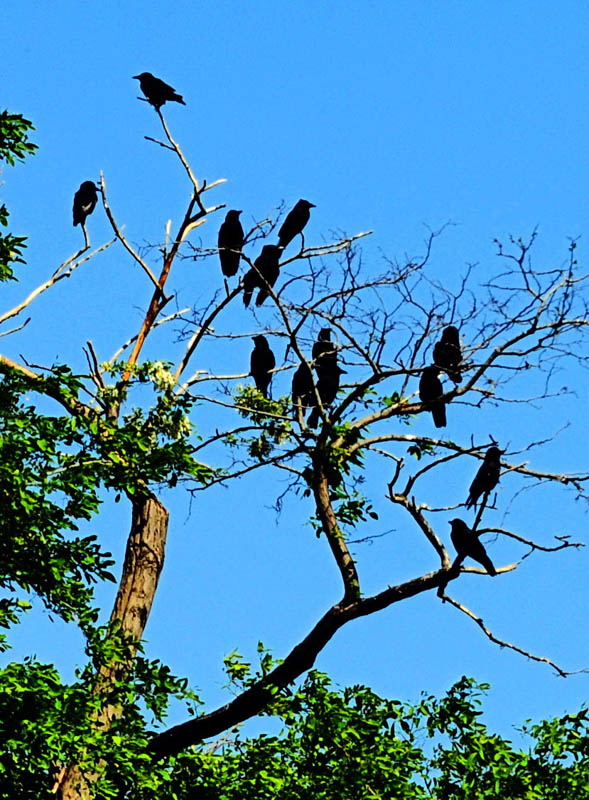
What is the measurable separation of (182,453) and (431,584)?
2657mm

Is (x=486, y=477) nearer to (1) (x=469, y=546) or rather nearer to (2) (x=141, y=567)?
(1) (x=469, y=546)

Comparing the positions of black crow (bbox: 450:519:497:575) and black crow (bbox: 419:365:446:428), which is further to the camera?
black crow (bbox: 419:365:446:428)

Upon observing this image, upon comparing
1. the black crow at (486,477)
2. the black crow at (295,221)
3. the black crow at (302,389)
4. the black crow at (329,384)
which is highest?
the black crow at (295,221)

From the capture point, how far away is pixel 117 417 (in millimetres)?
13148

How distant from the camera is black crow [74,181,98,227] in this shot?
47.8 feet

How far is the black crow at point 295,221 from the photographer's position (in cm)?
1425

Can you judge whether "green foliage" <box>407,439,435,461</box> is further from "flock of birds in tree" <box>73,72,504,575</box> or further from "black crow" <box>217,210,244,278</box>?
"black crow" <box>217,210,244,278</box>

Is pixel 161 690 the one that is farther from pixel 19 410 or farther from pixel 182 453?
pixel 19 410

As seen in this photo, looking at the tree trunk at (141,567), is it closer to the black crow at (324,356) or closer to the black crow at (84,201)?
the black crow at (324,356)

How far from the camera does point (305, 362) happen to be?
37.1ft

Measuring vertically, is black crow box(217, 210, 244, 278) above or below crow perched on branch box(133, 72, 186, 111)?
below

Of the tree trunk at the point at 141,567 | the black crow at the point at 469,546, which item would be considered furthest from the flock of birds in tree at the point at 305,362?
the tree trunk at the point at 141,567

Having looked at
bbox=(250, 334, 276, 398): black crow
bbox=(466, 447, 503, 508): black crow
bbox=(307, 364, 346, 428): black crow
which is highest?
bbox=(250, 334, 276, 398): black crow

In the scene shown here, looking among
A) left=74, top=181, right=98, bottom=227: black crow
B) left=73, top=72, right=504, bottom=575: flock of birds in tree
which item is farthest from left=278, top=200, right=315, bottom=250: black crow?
left=74, top=181, right=98, bottom=227: black crow
